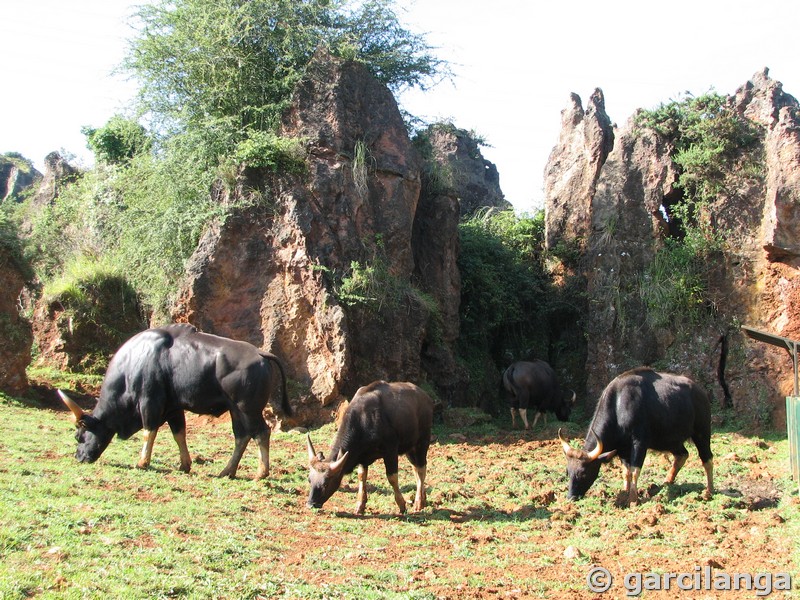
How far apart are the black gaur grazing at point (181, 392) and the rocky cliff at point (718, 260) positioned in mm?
9582

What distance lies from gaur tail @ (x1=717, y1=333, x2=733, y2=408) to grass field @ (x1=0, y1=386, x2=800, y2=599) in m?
3.06

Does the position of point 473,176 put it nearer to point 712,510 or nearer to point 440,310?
point 440,310

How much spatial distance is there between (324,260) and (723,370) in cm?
873

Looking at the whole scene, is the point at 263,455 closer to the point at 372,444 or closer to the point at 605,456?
the point at 372,444

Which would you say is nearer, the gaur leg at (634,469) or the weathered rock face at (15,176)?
the gaur leg at (634,469)

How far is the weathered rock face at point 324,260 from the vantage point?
652 inches

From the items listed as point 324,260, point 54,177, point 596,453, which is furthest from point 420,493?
point 54,177

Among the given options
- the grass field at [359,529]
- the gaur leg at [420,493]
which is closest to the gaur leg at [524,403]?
the grass field at [359,529]

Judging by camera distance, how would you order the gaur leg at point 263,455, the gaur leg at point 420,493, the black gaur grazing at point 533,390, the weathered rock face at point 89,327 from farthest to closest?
the weathered rock face at point 89,327 → the black gaur grazing at point 533,390 → the gaur leg at point 263,455 → the gaur leg at point 420,493

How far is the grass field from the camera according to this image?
656 cm

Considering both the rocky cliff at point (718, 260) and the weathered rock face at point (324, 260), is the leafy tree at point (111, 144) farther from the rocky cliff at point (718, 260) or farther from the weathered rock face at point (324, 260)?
the rocky cliff at point (718, 260)

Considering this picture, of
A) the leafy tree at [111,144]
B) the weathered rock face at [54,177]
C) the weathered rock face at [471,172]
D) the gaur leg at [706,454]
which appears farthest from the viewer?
the weathered rock face at [471,172]

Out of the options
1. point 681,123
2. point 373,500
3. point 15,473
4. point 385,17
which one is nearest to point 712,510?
point 373,500

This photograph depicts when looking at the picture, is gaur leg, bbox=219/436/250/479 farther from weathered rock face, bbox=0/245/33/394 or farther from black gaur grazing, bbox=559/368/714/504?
weathered rock face, bbox=0/245/33/394
